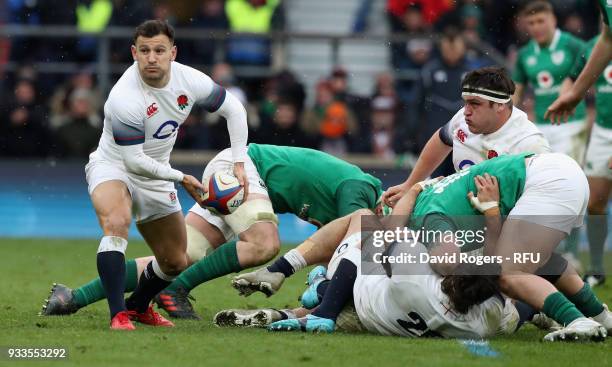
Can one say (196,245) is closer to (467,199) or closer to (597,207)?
(467,199)

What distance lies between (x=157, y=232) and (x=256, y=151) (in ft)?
3.73

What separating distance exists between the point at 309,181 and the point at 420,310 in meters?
1.98

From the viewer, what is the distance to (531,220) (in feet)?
22.6

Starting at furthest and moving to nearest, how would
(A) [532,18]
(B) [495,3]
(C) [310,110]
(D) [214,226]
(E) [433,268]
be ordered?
(B) [495,3] → (C) [310,110] → (A) [532,18] → (D) [214,226] → (E) [433,268]

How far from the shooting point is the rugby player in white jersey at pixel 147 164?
291 inches

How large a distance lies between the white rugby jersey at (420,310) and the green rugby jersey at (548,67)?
4940 mm

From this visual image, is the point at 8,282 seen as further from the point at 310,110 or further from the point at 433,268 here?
the point at 310,110

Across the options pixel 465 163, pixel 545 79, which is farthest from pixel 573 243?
pixel 465 163

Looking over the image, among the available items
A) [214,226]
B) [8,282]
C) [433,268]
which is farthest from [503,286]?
[8,282]

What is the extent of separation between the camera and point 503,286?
685cm

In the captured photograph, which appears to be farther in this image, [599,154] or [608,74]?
[599,154]

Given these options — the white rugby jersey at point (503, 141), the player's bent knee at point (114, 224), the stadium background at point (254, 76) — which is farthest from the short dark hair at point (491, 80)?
the stadium background at point (254, 76)

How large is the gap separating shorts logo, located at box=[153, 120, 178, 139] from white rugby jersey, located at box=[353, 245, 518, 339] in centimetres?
160

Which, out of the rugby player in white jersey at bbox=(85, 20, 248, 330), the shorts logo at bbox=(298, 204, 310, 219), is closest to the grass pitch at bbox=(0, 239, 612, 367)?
the rugby player in white jersey at bbox=(85, 20, 248, 330)
